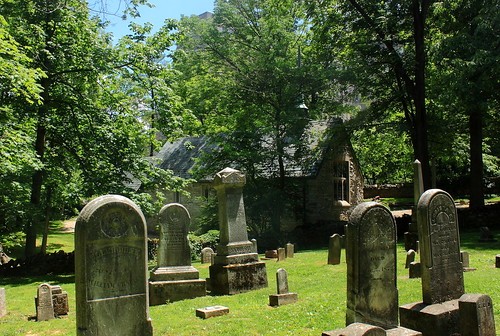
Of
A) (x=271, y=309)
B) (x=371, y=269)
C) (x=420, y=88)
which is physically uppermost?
(x=420, y=88)

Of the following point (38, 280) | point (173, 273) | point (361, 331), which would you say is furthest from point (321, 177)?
point (361, 331)

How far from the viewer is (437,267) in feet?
24.7

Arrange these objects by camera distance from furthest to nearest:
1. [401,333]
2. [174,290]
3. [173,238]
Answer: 1. [173,238]
2. [174,290]
3. [401,333]

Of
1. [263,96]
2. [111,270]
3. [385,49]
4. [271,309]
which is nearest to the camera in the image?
[111,270]

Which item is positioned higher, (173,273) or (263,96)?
(263,96)

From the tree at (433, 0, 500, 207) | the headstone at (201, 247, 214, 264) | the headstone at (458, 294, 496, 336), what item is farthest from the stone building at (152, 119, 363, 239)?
the headstone at (458, 294, 496, 336)

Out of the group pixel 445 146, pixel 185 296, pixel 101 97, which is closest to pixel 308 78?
pixel 445 146

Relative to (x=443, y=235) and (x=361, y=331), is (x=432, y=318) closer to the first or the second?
(x=443, y=235)

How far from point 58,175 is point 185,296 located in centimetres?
1053

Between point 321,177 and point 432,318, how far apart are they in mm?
21518

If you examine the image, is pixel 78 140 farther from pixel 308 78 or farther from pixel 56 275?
pixel 308 78

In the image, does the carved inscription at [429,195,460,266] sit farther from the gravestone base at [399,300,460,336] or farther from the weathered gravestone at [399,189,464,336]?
the gravestone base at [399,300,460,336]

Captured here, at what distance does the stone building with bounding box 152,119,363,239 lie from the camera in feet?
83.7

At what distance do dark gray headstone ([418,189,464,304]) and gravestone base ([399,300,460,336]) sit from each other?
21cm
